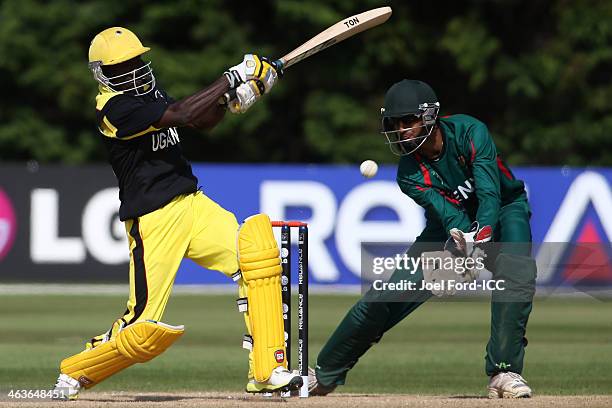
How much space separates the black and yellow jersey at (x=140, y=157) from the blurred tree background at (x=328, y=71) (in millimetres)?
16278

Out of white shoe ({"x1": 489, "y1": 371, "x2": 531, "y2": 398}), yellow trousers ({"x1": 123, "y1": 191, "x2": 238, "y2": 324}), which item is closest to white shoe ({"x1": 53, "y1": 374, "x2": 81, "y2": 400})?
yellow trousers ({"x1": 123, "y1": 191, "x2": 238, "y2": 324})

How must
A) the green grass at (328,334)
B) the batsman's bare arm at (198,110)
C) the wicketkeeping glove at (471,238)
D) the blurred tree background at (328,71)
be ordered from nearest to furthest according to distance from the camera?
the batsman's bare arm at (198,110)
the wicketkeeping glove at (471,238)
the green grass at (328,334)
the blurred tree background at (328,71)

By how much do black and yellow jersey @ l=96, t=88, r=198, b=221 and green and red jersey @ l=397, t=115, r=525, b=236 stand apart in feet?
4.10

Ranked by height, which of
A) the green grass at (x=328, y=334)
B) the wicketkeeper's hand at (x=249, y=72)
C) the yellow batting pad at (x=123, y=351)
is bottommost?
the green grass at (x=328, y=334)

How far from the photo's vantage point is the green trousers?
7.04 metres

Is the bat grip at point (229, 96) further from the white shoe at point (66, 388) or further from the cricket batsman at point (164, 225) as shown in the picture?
the white shoe at point (66, 388)

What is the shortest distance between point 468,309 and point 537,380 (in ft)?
22.4

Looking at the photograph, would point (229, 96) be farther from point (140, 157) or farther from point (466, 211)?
point (466, 211)

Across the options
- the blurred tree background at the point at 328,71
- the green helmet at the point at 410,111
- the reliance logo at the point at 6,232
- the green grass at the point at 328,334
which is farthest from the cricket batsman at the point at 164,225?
the blurred tree background at the point at 328,71

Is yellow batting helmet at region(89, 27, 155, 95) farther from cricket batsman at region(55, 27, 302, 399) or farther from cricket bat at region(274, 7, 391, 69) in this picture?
cricket bat at region(274, 7, 391, 69)

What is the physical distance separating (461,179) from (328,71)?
17.1 m

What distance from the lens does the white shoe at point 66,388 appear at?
689 cm

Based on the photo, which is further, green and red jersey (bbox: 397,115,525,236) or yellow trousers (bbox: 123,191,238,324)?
green and red jersey (bbox: 397,115,525,236)

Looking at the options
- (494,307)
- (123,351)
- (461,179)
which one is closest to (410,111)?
(461,179)
